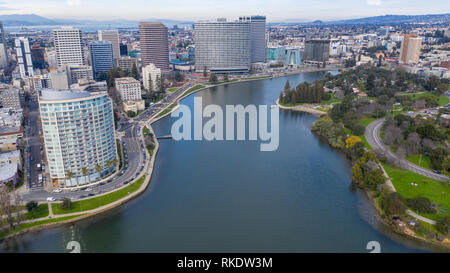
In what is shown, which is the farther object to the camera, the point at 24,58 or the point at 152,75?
the point at 24,58

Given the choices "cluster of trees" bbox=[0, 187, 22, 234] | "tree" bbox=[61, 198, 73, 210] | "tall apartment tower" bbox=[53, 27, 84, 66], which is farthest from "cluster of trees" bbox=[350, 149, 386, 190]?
"tall apartment tower" bbox=[53, 27, 84, 66]

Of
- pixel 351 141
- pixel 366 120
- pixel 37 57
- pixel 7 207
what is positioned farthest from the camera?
pixel 37 57

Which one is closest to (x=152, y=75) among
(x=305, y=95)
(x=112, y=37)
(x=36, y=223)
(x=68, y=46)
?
(x=68, y=46)

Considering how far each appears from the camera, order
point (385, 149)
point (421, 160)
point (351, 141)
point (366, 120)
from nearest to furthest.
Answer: point (421, 160), point (385, 149), point (351, 141), point (366, 120)

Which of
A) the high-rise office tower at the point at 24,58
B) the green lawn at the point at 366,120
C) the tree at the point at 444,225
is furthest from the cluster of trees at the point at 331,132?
the high-rise office tower at the point at 24,58

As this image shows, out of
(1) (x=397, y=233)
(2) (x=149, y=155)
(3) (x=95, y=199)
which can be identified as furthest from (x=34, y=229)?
(1) (x=397, y=233)

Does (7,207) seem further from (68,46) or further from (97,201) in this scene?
(68,46)

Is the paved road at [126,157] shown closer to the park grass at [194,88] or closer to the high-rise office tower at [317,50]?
the park grass at [194,88]

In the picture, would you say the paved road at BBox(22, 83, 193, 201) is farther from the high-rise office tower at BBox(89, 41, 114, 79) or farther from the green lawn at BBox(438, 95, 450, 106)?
the green lawn at BBox(438, 95, 450, 106)
